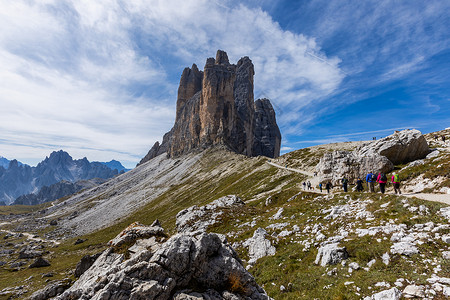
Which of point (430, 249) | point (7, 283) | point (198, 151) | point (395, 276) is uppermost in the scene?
point (198, 151)

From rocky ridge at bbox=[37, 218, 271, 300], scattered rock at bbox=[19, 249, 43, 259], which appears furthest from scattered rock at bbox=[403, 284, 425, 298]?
scattered rock at bbox=[19, 249, 43, 259]

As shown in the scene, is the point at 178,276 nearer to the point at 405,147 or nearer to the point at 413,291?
the point at 413,291

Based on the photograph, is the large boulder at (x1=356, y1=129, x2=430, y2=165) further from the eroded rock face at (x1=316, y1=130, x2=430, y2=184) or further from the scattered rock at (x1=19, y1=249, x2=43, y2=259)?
the scattered rock at (x1=19, y1=249, x2=43, y2=259)

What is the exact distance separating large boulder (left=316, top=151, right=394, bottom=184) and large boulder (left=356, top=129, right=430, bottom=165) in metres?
2.41

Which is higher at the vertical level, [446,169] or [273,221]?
[446,169]

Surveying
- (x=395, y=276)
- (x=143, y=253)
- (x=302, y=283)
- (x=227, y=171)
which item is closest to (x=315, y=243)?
(x=302, y=283)

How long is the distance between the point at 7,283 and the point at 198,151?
153 m

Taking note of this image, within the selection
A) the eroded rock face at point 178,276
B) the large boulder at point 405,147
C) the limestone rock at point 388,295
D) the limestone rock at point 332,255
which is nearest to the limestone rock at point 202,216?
the limestone rock at point 332,255

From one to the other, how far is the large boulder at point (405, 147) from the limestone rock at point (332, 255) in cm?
2795

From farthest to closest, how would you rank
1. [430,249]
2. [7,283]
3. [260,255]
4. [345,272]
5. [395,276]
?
[7,283] < [260,255] < [345,272] < [430,249] < [395,276]

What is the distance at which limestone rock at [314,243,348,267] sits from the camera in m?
13.8

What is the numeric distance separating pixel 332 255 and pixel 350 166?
1166 inches

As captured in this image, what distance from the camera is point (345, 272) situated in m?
12.5

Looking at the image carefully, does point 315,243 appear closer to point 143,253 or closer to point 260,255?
point 260,255
